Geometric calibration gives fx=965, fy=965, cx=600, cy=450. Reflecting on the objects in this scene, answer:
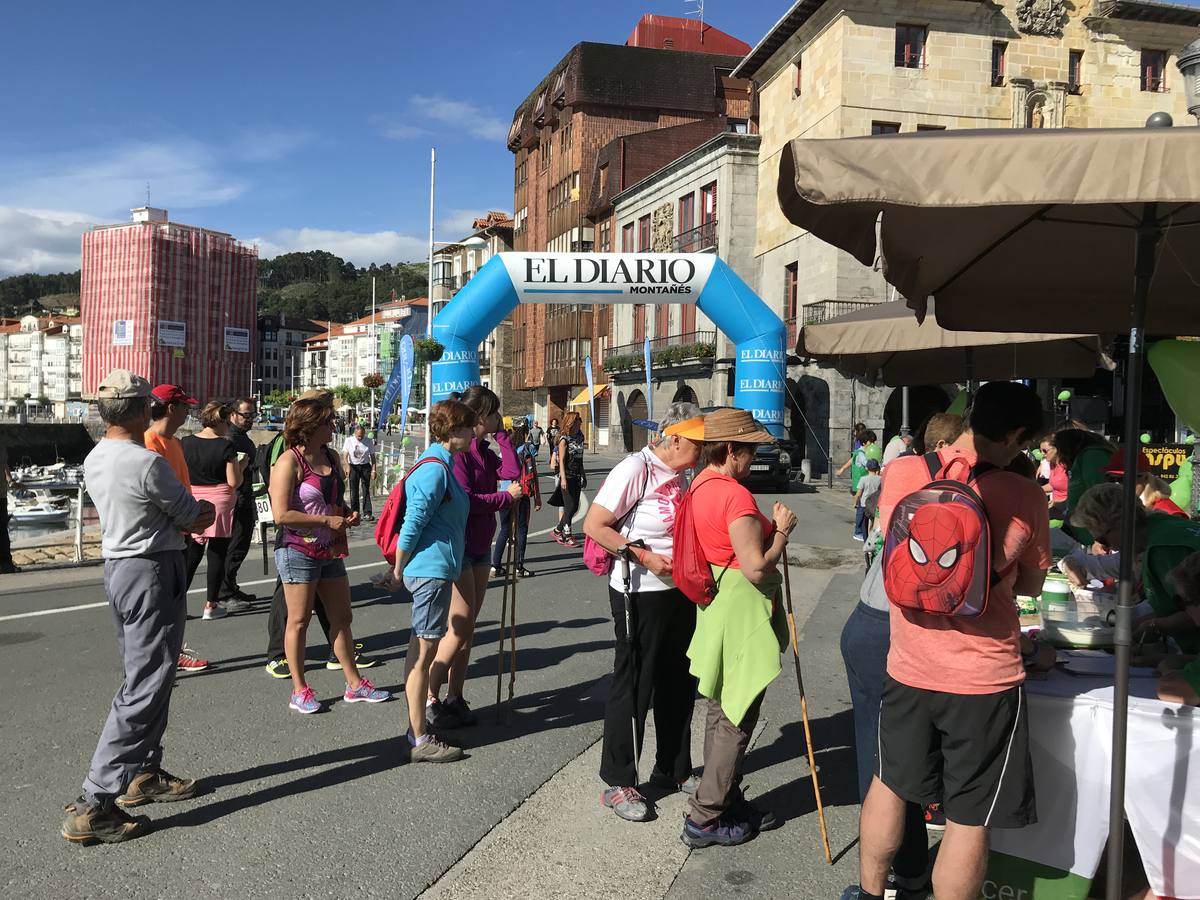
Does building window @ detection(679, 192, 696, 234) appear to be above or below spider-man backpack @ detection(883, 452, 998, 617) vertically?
above

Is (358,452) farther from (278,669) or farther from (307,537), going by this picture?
(307,537)

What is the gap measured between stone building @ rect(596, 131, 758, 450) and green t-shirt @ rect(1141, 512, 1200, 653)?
31160mm

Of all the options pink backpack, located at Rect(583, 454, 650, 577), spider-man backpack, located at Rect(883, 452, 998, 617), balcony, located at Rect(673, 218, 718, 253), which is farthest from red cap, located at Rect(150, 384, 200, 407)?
balcony, located at Rect(673, 218, 718, 253)

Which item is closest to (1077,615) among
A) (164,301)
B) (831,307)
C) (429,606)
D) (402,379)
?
(429,606)

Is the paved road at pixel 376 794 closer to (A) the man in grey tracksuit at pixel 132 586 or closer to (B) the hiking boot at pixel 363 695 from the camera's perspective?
(B) the hiking boot at pixel 363 695

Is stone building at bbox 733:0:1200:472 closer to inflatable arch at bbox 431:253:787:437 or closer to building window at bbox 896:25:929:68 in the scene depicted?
building window at bbox 896:25:929:68

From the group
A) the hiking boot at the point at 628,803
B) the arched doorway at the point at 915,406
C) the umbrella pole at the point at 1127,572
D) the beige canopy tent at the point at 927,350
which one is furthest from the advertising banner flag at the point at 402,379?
the arched doorway at the point at 915,406

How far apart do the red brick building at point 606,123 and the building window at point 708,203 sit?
29.7ft

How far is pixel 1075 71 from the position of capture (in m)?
30.0

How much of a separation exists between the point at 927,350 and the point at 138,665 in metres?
5.96

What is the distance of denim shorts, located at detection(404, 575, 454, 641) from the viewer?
15.5ft

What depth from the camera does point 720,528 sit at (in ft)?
12.3

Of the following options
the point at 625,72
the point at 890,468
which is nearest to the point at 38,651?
the point at 890,468

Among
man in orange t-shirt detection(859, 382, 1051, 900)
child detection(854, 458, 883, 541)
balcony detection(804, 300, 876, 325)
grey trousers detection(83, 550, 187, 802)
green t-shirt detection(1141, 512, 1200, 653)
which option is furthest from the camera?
balcony detection(804, 300, 876, 325)
